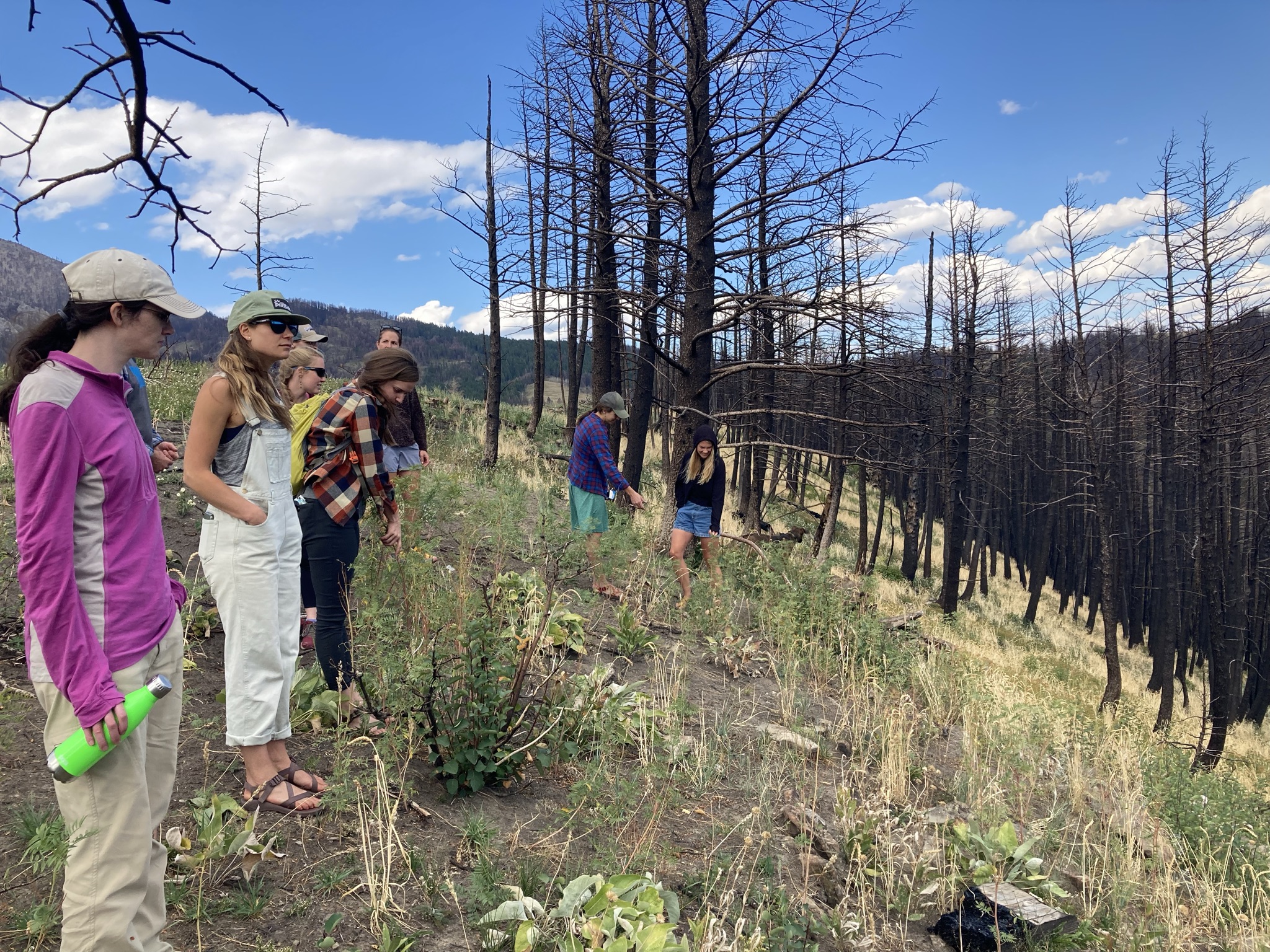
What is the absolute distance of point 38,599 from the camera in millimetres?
1773

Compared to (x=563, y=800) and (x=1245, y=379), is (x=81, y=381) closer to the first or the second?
(x=563, y=800)

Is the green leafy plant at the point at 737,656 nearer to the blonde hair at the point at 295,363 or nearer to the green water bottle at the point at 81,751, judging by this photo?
the blonde hair at the point at 295,363

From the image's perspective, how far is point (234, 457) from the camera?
2.84 meters

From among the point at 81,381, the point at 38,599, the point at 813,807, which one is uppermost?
the point at 81,381

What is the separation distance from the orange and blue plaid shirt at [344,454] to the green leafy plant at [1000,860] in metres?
3.34

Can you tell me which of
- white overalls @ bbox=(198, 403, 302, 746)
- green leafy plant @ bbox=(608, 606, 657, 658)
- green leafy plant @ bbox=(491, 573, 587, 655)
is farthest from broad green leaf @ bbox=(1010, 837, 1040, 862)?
white overalls @ bbox=(198, 403, 302, 746)

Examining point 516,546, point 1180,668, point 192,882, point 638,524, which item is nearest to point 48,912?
point 192,882

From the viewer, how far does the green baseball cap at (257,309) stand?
9.40 feet

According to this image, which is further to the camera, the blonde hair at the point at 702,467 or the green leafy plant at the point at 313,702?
the blonde hair at the point at 702,467

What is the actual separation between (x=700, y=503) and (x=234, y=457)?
5.56m

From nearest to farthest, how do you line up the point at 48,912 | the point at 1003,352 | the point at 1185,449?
the point at 48,912
the point at 1185,449
the point at 1003,352

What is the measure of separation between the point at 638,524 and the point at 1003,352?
19.6m

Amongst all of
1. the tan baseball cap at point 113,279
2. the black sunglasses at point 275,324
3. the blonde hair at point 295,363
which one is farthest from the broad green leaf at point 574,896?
the blonde hair at point 295,363

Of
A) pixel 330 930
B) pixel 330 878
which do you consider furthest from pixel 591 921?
pixel 330 878
